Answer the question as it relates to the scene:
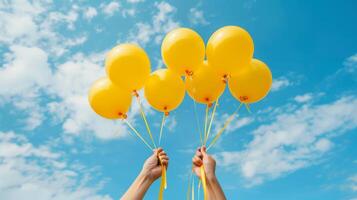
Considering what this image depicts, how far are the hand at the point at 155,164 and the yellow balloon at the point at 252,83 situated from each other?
1583mm

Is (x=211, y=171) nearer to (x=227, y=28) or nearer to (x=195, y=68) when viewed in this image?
(x=195, y=68)

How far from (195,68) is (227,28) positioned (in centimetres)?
68

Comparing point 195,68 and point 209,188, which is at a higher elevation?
point 195,68

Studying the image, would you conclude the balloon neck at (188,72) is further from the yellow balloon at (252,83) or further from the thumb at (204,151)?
the thumb at (204,151)

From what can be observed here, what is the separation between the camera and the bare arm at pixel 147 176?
143 inches

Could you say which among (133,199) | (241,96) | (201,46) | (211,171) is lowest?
(133,199)

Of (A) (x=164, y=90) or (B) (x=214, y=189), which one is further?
(A) (x=164, y=90)

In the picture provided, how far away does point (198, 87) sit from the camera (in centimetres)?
519

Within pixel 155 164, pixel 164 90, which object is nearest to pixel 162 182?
pixel 155 164

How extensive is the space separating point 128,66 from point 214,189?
6.77 ft

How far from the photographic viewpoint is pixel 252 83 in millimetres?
5070

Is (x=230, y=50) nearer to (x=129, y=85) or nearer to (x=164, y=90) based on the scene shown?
(x=164, y=90)

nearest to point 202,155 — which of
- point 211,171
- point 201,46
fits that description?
point 211,171

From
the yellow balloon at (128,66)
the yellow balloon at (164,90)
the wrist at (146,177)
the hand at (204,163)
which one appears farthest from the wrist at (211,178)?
the yellow balloon at (128,66)
